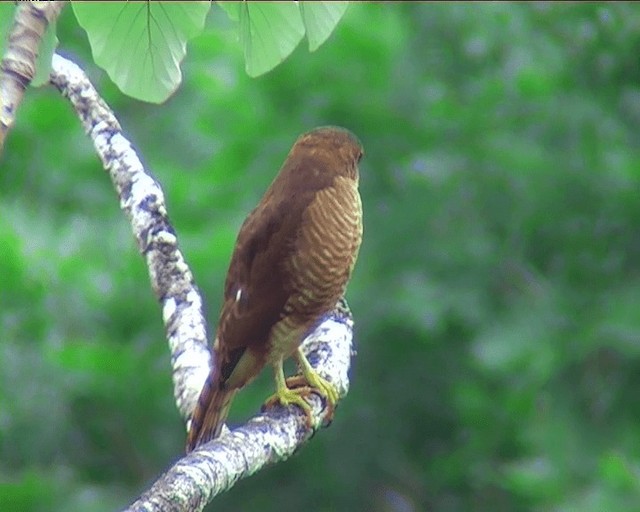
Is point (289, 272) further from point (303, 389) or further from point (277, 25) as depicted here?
point (277, 25)

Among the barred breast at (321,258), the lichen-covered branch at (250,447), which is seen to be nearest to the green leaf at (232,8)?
the lichen-covered branch at (250,447)

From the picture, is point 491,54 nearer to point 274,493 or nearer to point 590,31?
point 590,31

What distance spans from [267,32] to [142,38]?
13 cm

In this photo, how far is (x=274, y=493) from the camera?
24.4 ft

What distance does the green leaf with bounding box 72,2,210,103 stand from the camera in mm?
1370

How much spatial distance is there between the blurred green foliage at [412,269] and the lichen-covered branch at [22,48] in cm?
450

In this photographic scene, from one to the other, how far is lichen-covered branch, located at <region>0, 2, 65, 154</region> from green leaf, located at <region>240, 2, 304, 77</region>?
198mm

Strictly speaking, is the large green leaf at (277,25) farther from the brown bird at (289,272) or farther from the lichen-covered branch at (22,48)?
the brown bird at (289,272)

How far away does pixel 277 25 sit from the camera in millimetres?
1429

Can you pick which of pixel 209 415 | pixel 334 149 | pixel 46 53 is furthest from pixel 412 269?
pixel 46 53

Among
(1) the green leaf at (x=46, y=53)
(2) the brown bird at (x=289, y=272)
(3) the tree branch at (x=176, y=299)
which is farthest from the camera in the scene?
(2) the brown bird at (x=289, y=272)

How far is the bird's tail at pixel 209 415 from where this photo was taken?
9.83 feet

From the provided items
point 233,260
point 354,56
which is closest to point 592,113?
point 354,56

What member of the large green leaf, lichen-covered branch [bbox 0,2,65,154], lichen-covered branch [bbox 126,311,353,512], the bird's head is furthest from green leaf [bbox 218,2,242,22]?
the bird's head
